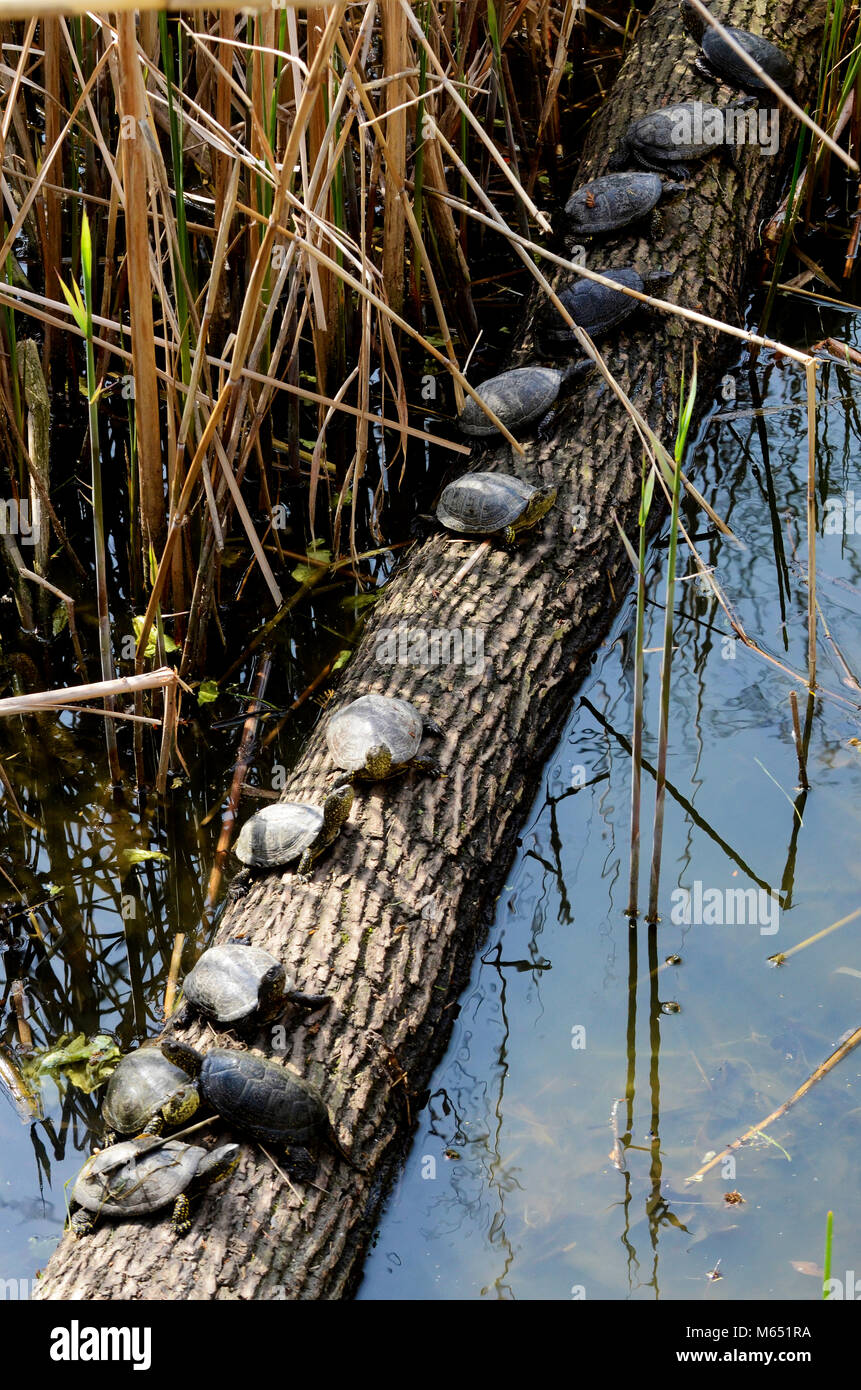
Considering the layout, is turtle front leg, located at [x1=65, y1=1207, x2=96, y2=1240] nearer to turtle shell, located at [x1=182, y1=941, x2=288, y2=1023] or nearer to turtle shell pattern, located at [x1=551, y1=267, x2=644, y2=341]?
turtle shell, located at [x1=182, y1=941, x2=288, y2=1023]

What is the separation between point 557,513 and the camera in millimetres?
3154

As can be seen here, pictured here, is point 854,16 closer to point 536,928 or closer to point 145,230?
point 145,230

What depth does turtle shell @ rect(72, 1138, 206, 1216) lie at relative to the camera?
172cm

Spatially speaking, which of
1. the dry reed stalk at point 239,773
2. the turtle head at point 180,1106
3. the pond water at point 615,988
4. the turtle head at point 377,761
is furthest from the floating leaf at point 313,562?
the turtle head at point 180,1106

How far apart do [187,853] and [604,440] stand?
1824 millimetres

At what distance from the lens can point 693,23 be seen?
453 cm

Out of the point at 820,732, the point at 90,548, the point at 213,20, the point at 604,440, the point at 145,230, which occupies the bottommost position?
the point at 820,732

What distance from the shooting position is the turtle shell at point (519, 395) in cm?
334

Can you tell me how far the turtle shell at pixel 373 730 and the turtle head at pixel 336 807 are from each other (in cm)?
7

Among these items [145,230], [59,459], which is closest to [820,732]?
[145,230]

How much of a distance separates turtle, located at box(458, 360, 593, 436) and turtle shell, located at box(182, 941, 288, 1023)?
6.53 ft

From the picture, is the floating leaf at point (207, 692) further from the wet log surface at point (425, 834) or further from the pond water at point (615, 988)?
the wet log surface at point (425, 834)
